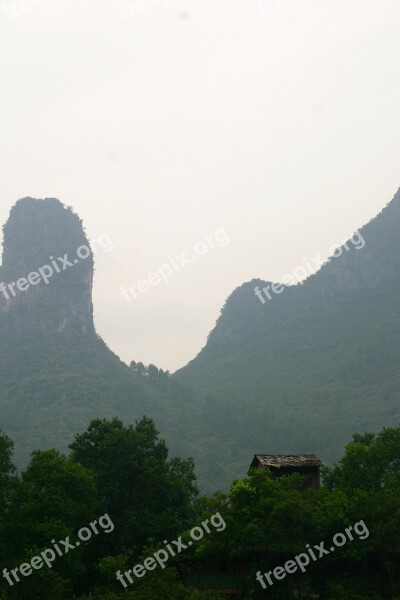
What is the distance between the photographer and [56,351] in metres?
114

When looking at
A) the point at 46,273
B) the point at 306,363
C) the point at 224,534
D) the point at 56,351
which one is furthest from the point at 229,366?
the point at 224,534

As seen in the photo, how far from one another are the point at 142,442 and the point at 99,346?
84.7m

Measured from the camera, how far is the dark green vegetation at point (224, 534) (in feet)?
86.6

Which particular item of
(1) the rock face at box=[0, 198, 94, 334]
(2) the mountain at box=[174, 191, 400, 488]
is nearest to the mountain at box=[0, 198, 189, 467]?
(1) the rock face at box=[0, 198, 94, 334]

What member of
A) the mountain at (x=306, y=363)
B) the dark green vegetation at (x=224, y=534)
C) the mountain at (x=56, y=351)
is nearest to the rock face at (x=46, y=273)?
the mountain at (x=56, y=351)

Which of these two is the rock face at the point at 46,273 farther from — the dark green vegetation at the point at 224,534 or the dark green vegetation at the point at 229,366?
the dark green vegetation at the point at 224,534

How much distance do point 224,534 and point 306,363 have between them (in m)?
93.5

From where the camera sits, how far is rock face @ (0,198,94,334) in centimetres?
Result: 11950

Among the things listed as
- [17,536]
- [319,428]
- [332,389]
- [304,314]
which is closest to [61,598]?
[17,536]

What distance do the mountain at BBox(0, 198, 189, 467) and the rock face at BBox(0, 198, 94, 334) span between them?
156mm

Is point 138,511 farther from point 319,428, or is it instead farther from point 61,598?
point 319,428

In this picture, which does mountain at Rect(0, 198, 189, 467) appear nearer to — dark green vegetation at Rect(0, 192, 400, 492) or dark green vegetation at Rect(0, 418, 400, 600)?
dark green vegetation at Rect(0, 192, 400, 492)

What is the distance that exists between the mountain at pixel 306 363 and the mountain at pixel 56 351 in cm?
767

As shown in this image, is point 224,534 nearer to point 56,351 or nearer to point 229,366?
point 56,351
